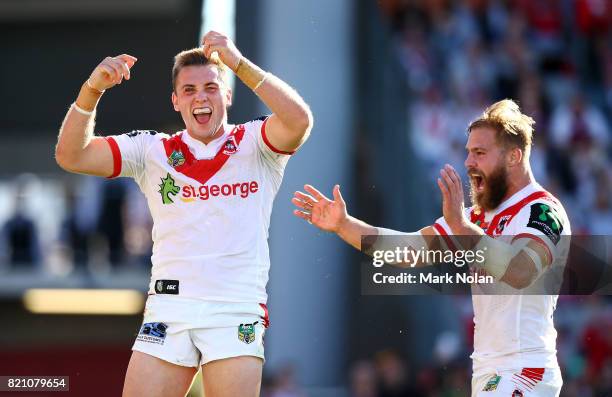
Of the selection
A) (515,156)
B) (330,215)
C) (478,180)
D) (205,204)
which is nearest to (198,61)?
(205,204)

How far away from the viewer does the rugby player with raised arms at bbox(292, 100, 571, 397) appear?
19.9ft

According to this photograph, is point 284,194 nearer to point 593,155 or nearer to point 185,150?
point 593,155

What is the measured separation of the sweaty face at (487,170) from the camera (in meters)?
6.53

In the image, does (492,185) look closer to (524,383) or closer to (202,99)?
(524,383)

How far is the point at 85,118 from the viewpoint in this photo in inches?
242

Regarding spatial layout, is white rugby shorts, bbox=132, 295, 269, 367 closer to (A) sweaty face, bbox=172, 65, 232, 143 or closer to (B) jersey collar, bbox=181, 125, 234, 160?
(B) jersey collar, bbox=181, 125, 234, 160

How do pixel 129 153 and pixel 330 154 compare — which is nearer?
pixel 129 153

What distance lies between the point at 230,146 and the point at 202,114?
0.23 m

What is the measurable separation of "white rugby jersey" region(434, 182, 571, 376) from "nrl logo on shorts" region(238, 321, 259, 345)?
1.36m

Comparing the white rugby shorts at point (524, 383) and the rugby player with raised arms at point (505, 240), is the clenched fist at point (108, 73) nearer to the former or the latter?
the rugby player with raised arms at point (505, 240)

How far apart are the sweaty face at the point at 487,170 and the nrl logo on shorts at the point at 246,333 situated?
1.59m

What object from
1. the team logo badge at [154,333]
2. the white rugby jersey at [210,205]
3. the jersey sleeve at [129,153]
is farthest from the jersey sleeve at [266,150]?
the team logo badge at [154,333]

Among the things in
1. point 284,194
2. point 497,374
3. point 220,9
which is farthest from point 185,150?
point 284,194

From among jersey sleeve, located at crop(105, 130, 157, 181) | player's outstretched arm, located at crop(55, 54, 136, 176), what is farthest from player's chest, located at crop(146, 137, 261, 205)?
player's outstretched arm, located at crop(55, 54, 136, 176)
